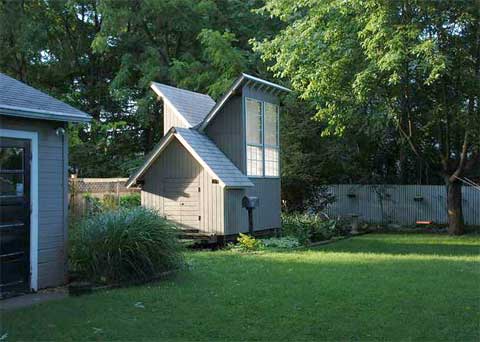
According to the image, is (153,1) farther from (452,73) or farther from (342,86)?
(452,73)

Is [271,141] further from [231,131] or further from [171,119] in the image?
[171,119]

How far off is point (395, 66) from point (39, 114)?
391 inches

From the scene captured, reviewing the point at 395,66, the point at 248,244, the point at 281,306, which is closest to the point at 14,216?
→ the point at 281,306

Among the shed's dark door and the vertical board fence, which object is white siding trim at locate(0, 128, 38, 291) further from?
the vertical board fence

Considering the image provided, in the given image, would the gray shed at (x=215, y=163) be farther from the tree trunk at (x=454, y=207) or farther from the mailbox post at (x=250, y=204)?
the tree trunk at (x=454, y=207)

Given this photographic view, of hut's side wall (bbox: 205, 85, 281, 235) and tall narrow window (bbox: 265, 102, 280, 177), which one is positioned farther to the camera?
tall narrow window (bbox: 265, 102, 280, 177)

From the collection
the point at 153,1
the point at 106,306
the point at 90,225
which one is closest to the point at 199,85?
the point at 153,1

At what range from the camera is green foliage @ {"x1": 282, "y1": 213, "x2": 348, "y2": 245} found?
670 inches

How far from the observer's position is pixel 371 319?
6816 mm

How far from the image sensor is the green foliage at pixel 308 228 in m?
17.0

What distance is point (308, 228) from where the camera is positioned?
1777 cm

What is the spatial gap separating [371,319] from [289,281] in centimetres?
279

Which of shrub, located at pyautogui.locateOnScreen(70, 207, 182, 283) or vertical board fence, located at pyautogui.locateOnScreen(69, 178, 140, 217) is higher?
vertical board fence, located at pyautogui.locateOnScreen(69, 178, 140, 217)

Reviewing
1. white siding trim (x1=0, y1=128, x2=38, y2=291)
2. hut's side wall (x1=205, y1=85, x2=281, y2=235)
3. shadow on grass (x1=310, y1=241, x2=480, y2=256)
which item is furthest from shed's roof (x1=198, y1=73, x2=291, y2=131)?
white siding trim (x1=0, y1=128, x2=38, y2=291)
